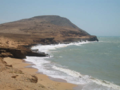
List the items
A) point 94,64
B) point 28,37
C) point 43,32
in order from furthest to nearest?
point 43,32
point 28,37
point 94,64

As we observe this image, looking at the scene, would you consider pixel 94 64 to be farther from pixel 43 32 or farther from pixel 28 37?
pixel 43 32

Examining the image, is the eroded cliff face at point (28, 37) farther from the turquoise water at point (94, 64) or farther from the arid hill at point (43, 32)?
the turquoise water at point (94, 64)

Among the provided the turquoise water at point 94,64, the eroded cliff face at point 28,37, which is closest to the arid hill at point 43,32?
the eroded cliff face at point 28,37

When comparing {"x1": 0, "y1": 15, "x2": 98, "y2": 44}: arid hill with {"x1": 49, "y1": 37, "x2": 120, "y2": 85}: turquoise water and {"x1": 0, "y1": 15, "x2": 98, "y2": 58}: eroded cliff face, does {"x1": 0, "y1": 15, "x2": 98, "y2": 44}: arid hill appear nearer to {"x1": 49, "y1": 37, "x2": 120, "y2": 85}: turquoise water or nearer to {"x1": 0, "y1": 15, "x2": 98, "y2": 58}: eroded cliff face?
{"x1": 0, "y1": 15, "x2": 98, "y2": 58}: eroded cliff face

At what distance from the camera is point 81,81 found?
11.6 metres

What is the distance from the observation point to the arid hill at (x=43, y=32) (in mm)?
58438

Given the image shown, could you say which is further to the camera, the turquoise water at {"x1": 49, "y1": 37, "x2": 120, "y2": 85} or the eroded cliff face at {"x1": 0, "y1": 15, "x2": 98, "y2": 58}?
the eroded cliff face at {"x1": 0, "y1": 15, "x2": 98, "y2": 58}

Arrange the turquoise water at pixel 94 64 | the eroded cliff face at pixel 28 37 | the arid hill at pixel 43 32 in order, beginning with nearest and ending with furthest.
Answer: the turquoise water at pixel 94 64
the eroded cliff face at pixel 28 37
the arid hill at pixel 43 32

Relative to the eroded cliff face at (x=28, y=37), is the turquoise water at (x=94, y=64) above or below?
below

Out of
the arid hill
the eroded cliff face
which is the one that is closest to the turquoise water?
the eroded cliff face

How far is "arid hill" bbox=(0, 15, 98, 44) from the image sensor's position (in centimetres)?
5844

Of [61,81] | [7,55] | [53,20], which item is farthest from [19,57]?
[53,20]

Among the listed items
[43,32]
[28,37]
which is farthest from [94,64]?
[43,32]

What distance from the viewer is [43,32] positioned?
80062 millimetres
